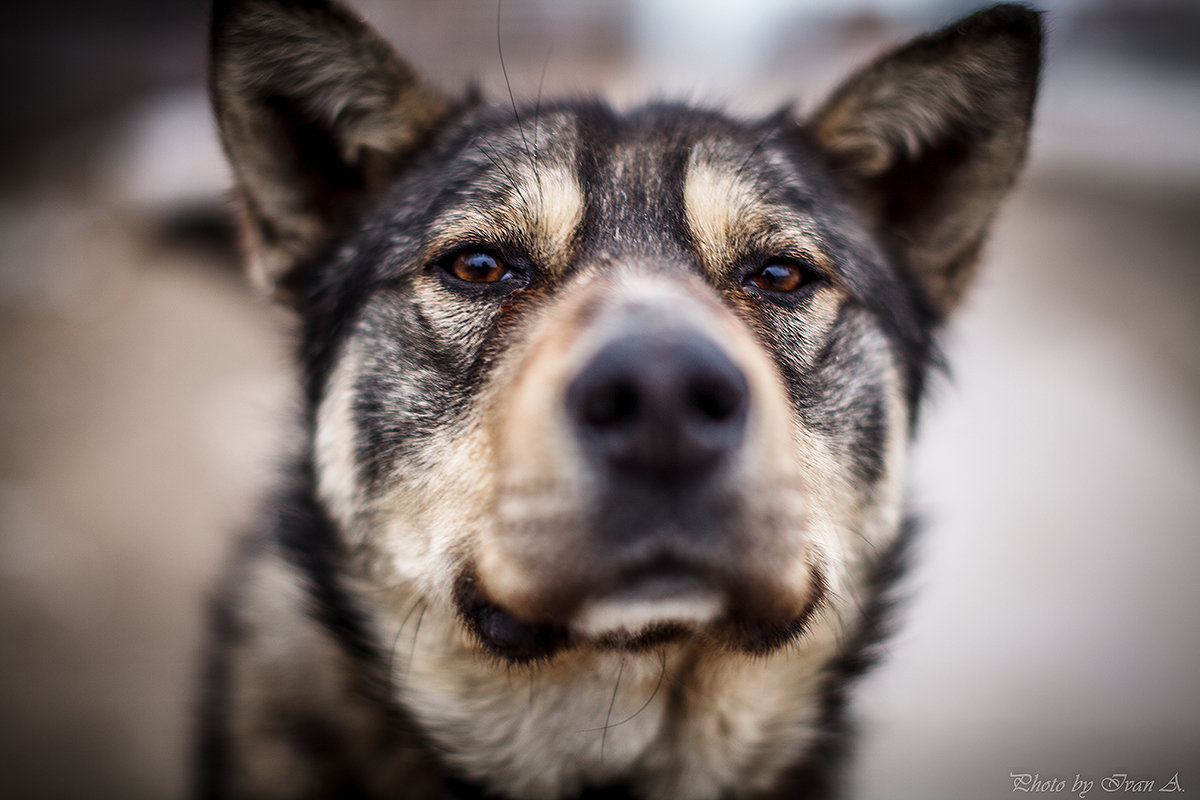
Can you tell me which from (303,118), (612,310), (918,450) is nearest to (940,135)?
(612,310)

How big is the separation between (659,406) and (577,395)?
0.17 metres

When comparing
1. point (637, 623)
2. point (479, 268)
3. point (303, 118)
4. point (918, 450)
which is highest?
point (303, 118)

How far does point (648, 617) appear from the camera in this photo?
147cm

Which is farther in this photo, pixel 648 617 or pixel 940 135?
pixel 940 135

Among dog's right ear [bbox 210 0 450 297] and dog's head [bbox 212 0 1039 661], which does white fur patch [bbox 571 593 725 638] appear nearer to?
dog's head [bbox 212 0 1039 661]

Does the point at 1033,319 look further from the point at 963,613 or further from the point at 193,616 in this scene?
the point at 193,616

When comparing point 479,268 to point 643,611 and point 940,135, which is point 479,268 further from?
point 940,135

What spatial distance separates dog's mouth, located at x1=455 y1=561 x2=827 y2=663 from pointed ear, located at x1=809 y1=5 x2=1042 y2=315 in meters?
1.53

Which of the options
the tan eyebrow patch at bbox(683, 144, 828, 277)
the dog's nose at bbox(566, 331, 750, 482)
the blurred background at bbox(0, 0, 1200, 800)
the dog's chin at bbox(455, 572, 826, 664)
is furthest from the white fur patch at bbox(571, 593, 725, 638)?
the blurred background at bbox(0, 0, 1200, 800)

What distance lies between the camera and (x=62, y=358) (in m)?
6.39

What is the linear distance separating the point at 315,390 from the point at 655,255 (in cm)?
135

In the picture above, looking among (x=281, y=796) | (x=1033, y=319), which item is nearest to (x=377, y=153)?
(x=281, y=796)

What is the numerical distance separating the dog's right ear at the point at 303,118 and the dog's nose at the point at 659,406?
157cm

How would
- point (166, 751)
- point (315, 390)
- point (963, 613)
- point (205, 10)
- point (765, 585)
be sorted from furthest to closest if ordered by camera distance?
1. point (963, 613)
2. point (166, 751)
3. point (315, 390)
4. point (205, 10)
5. point (765, 585)
